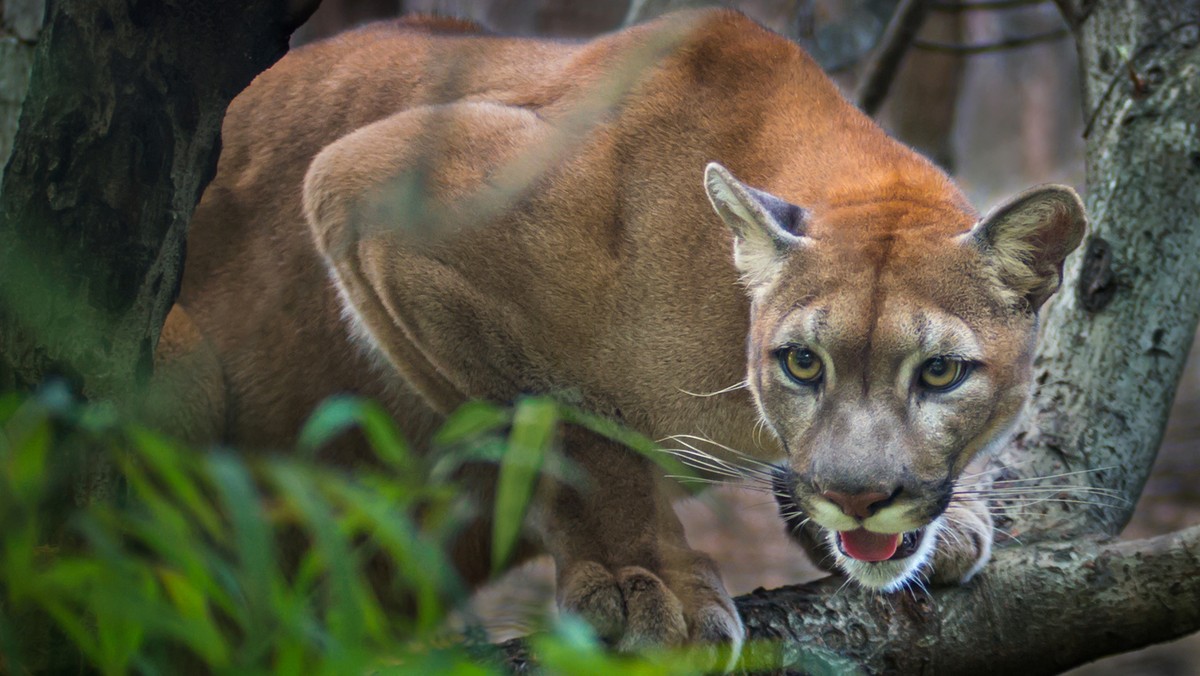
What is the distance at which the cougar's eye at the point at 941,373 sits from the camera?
2951 mm

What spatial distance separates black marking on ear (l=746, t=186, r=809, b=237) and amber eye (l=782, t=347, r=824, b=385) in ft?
1.12

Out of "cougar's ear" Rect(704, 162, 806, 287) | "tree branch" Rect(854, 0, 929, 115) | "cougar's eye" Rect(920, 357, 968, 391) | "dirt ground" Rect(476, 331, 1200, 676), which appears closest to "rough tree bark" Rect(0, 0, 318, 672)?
"cougar's ear" Rect(704, 162, 806, 287)

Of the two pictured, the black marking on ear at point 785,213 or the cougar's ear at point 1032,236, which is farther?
the black marking on ear at point 785,213

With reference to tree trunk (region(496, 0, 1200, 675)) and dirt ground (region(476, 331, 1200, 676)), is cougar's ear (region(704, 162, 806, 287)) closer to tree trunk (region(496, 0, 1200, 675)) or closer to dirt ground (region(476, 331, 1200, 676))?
tree trunk (region(496, 0, 1200, 675))

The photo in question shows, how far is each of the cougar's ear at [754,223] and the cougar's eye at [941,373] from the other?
49cm

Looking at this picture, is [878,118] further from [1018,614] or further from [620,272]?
[1018,614]

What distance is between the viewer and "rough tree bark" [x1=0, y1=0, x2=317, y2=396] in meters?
2.37

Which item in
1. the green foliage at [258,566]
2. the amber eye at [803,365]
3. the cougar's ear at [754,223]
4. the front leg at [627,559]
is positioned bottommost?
the front leg at [627,559]

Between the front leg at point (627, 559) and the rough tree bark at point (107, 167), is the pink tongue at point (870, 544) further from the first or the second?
the rough tree bark at point (107, 167)

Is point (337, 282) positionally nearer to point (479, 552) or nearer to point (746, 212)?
point (479, 552)

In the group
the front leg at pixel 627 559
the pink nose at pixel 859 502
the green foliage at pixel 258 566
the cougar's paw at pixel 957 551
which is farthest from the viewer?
the cougar's paw at pixel 957 551

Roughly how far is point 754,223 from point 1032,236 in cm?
72

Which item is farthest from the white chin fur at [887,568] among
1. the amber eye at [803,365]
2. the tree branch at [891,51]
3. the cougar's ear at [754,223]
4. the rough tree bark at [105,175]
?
the tree branch at [891,51]

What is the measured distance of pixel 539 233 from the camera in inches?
136
